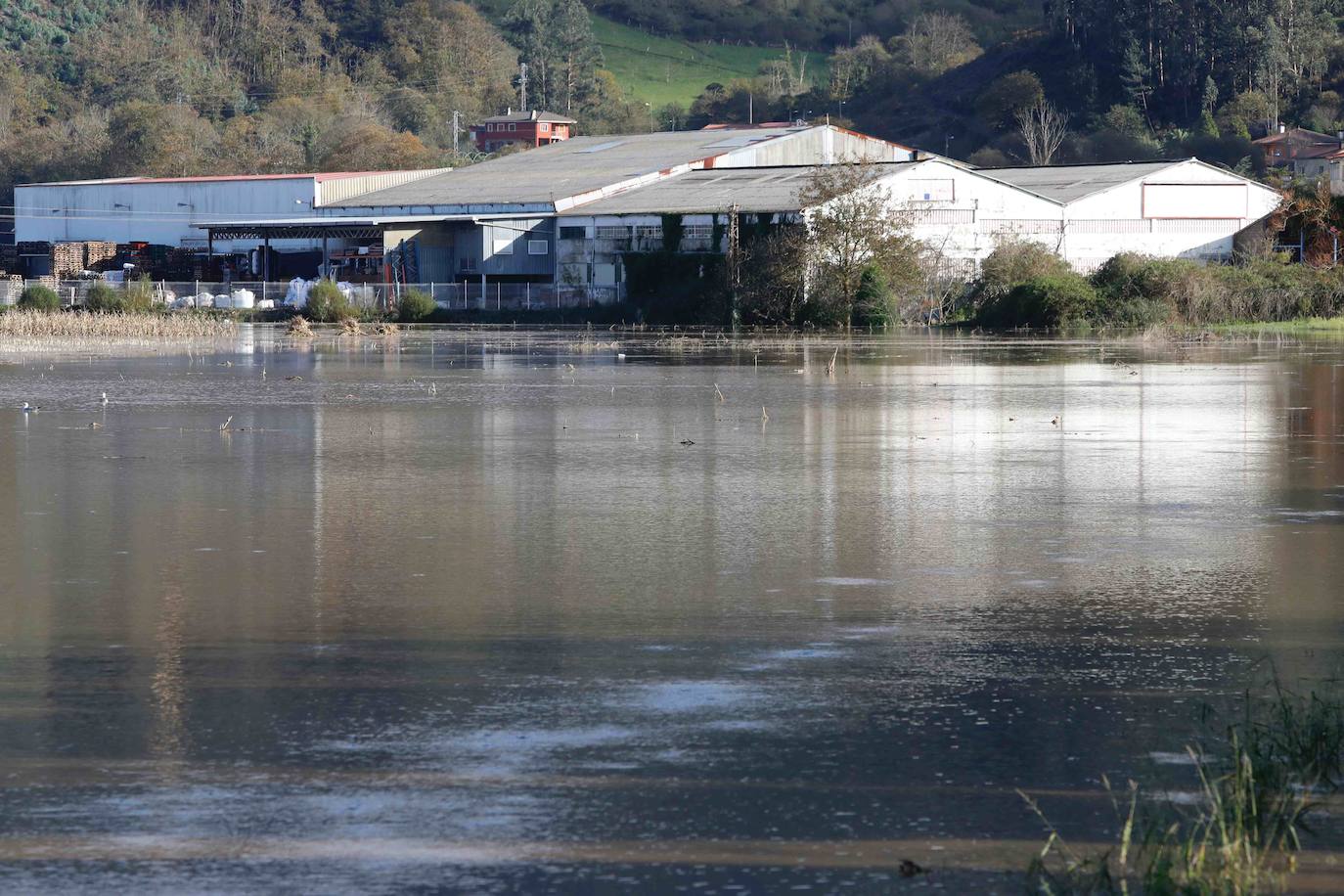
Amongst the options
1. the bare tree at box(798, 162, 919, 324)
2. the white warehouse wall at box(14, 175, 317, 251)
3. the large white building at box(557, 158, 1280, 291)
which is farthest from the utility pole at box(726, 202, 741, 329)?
the white warehouse wall at box(14, 175, 317, 251)

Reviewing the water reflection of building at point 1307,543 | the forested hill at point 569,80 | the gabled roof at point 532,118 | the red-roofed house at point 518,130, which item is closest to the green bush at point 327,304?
the water reflection of building at point 1307,543

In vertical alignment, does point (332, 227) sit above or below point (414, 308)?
Result: above

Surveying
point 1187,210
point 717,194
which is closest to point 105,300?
point 717,194

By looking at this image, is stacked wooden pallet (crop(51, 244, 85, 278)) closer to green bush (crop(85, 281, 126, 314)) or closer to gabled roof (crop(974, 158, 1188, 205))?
green bush (crop(85, 281, 126, 314))

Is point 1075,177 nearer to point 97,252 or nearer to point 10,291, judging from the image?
point 10,291

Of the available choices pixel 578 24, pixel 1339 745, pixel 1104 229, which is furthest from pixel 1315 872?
pixel 578 24

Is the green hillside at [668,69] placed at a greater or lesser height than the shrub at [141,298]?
greater

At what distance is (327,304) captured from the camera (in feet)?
207

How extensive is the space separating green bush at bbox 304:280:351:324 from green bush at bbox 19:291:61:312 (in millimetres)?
Answer: 8575

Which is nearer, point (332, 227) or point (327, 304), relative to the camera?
point (327, 304)

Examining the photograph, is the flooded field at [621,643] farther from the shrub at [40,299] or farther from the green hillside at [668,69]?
the green hillside at [668,69]

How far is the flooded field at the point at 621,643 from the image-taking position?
5789 millimetres

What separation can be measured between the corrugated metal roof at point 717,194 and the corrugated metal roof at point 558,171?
1.71 meters

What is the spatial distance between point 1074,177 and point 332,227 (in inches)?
1239
